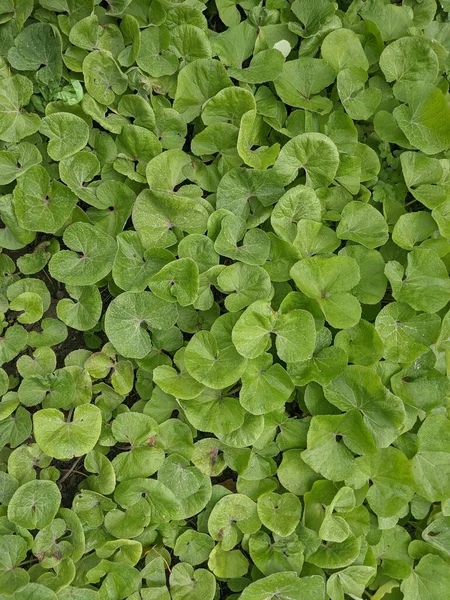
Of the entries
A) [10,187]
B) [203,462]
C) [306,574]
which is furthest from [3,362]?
[306,574]

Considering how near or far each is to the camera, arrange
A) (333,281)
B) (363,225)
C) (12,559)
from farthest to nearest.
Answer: (363,225) < (333,281) < (12,559)

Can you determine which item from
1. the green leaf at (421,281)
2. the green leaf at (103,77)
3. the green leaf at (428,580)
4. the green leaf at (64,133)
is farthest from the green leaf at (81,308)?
the green leaf at (428,580)

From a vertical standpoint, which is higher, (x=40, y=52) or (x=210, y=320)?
(x=40, y=52)

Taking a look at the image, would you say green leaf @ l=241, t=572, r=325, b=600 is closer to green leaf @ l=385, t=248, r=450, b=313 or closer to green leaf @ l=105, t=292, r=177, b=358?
green leaf @ l=105, t=292, r=177, b=358

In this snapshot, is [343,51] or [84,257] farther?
[343,51]

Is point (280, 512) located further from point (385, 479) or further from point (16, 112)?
point (16, 112)

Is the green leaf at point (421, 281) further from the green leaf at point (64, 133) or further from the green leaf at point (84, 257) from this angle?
the green leaf at point (64, 133)

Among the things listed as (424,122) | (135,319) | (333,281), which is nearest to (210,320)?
(135,319)

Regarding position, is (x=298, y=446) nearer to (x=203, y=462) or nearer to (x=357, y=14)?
(x=203, y=462)
